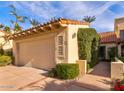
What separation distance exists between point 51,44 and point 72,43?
2287 mm

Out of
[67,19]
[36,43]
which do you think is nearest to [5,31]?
[36,43]

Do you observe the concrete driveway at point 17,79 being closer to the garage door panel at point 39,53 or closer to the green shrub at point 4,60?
the garage door panel at point 39,53

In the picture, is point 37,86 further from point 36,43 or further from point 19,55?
point 19,55

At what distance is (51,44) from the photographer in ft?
39.5

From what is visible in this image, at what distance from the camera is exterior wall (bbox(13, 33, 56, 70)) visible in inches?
477

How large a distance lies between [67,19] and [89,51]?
3.17 meters

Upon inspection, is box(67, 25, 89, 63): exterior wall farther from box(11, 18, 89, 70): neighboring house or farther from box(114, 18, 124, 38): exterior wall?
box(114, 18, 124, 38): exterior wall

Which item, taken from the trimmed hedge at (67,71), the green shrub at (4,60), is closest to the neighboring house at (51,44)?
the trimmed hedge at (67,71)

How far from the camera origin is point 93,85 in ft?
25.8

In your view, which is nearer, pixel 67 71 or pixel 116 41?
pixel 67 71

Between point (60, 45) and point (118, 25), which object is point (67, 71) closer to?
point (60, 45)

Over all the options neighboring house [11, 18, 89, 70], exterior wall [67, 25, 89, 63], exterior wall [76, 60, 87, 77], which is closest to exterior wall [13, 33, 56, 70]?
neighboring house [11, 18, 89, 70]

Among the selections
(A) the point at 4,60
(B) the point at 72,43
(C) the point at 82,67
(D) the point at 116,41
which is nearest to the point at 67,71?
(C) the point at 82,67

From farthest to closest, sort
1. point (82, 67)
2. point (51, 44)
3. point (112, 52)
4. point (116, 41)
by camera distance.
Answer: point (112, 52)
point (116, 41)
point (51, 44)
point (82, 67)
